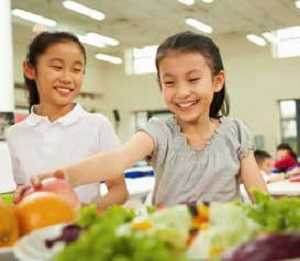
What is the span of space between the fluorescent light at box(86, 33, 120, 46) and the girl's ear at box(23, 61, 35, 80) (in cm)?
1163

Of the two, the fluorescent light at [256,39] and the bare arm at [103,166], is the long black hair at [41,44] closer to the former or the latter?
the bare arm at [103,166]

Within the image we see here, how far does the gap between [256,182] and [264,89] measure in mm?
13628

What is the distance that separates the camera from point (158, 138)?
1.76 meters

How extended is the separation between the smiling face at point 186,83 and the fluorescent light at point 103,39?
12022mm

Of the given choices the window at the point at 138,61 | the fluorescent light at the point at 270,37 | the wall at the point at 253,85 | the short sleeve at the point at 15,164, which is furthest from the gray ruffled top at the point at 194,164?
the window at the point at 138,61

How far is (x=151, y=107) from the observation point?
16.4m

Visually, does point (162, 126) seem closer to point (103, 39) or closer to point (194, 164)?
point (194, 164)

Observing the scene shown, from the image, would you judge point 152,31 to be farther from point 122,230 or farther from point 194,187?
point 122,230

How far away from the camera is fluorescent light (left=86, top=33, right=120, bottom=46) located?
13.6 m

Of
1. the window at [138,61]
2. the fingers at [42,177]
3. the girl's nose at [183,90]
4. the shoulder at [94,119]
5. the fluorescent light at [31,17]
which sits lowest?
the fingers at [42,177]

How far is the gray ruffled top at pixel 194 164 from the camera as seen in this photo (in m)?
1.72

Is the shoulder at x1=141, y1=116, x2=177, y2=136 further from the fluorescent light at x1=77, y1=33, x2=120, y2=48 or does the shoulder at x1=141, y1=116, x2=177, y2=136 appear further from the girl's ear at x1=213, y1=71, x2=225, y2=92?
the fluorescent light at x1=77, y1=33, x2=120, y2=48

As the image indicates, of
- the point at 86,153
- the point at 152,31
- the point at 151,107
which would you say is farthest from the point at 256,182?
the point at 151,107

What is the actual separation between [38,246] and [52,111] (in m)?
1.19
